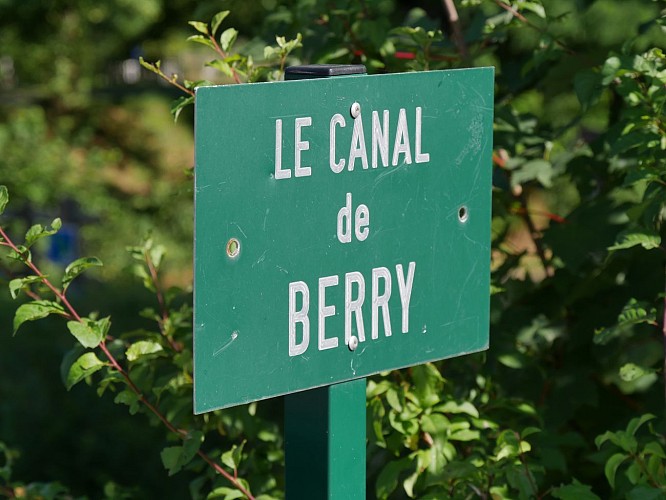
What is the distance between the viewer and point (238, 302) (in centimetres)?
144

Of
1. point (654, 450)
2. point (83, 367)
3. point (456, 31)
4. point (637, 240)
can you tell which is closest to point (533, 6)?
point (456, 31)

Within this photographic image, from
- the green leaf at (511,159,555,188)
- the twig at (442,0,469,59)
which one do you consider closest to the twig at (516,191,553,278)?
the green leaf at (511,159,555,188)

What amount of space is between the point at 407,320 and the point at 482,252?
0.20m

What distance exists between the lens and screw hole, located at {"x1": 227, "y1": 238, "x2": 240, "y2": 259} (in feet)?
4.65

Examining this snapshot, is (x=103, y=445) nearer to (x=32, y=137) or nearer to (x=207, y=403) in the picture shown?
(x=207, y=403)

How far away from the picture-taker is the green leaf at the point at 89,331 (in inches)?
74.4

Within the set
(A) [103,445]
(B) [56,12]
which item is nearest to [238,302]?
(A) [103,445]

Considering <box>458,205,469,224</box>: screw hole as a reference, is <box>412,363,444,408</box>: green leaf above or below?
below

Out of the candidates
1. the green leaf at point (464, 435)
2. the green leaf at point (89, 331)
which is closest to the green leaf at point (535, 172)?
the green leaf at point (464, 435)

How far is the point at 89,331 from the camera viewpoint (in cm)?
192

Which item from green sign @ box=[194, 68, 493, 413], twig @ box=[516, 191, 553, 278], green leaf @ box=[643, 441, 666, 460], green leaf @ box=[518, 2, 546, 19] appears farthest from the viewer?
twig @ box=[516, 191, 553, 278]

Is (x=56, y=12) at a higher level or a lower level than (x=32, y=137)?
higher

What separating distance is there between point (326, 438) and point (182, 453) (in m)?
0.51

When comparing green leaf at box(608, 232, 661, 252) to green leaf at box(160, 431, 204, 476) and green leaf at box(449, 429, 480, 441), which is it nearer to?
green leaf at box(449, 429, 480, 441)
